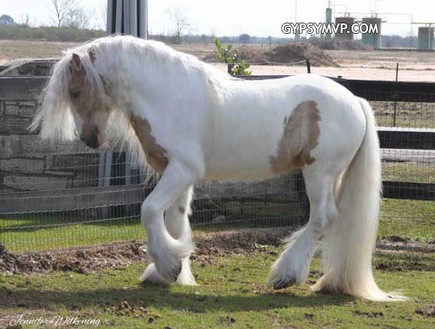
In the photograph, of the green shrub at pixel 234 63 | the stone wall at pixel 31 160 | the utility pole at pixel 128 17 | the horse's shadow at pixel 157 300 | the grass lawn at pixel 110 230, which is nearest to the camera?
the horse's shadow at pixel 157 300

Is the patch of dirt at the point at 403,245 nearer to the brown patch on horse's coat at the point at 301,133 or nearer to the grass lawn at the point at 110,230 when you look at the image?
the grass lawn at the point at 110,230

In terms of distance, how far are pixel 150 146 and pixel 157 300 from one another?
1.13m

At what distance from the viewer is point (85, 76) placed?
255 inches

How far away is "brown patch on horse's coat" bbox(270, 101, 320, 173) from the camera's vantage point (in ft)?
22.1

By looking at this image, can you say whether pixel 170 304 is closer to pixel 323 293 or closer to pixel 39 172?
pixel 323 293

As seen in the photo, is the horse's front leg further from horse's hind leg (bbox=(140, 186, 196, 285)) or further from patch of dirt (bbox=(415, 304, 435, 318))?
patch of dirt (bbox=(415, 304, 435, 318))

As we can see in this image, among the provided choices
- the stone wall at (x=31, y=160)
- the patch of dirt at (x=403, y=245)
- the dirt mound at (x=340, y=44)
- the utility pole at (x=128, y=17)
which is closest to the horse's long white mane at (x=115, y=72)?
the stone wall at (x=31, y=160)

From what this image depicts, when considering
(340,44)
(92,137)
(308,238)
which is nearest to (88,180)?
(92,137)

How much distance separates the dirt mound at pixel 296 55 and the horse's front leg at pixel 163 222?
3390cm

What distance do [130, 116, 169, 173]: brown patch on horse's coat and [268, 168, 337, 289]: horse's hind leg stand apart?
1.11 metres

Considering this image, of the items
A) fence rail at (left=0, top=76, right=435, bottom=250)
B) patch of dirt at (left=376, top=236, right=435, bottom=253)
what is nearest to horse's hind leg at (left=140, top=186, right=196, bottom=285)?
fence rail at (left=0, top=76, right=435, bottom=250)

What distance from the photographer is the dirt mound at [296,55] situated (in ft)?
134

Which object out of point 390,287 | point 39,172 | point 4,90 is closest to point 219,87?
point 390,287

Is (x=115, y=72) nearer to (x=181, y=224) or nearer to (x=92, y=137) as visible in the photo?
(x=92, y=137)
